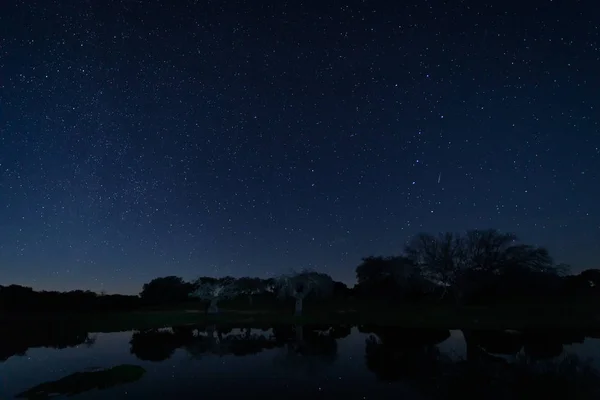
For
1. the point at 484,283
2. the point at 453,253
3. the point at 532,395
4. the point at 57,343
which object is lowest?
the point at 532,395

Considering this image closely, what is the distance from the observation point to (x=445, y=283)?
61281mm

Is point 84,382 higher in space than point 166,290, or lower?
lower

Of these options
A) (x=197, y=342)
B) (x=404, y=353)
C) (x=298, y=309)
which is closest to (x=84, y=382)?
(x=197, y=342)

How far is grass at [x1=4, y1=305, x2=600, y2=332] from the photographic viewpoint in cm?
4244

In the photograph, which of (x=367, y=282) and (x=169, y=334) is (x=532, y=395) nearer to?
A: (x=169, y=334)

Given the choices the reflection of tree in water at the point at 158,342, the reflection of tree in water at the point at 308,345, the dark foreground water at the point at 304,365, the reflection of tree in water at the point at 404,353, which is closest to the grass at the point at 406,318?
the reflection of tree in water at the point at 308,345

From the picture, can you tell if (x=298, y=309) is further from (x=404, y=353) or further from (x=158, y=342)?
(x=404, y=353)

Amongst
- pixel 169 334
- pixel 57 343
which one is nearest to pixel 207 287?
pixel 169 334

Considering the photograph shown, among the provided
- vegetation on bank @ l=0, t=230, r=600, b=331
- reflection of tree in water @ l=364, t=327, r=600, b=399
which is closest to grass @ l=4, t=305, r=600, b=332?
vegetation on bank @ l=0, t=230, r=600, b=331

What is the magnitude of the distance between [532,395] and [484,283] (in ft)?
150

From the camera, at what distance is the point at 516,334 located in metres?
36.2

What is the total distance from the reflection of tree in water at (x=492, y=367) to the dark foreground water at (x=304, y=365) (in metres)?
0.05

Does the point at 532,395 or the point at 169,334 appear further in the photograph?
the point at 169,334

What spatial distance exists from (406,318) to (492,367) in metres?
26.5
